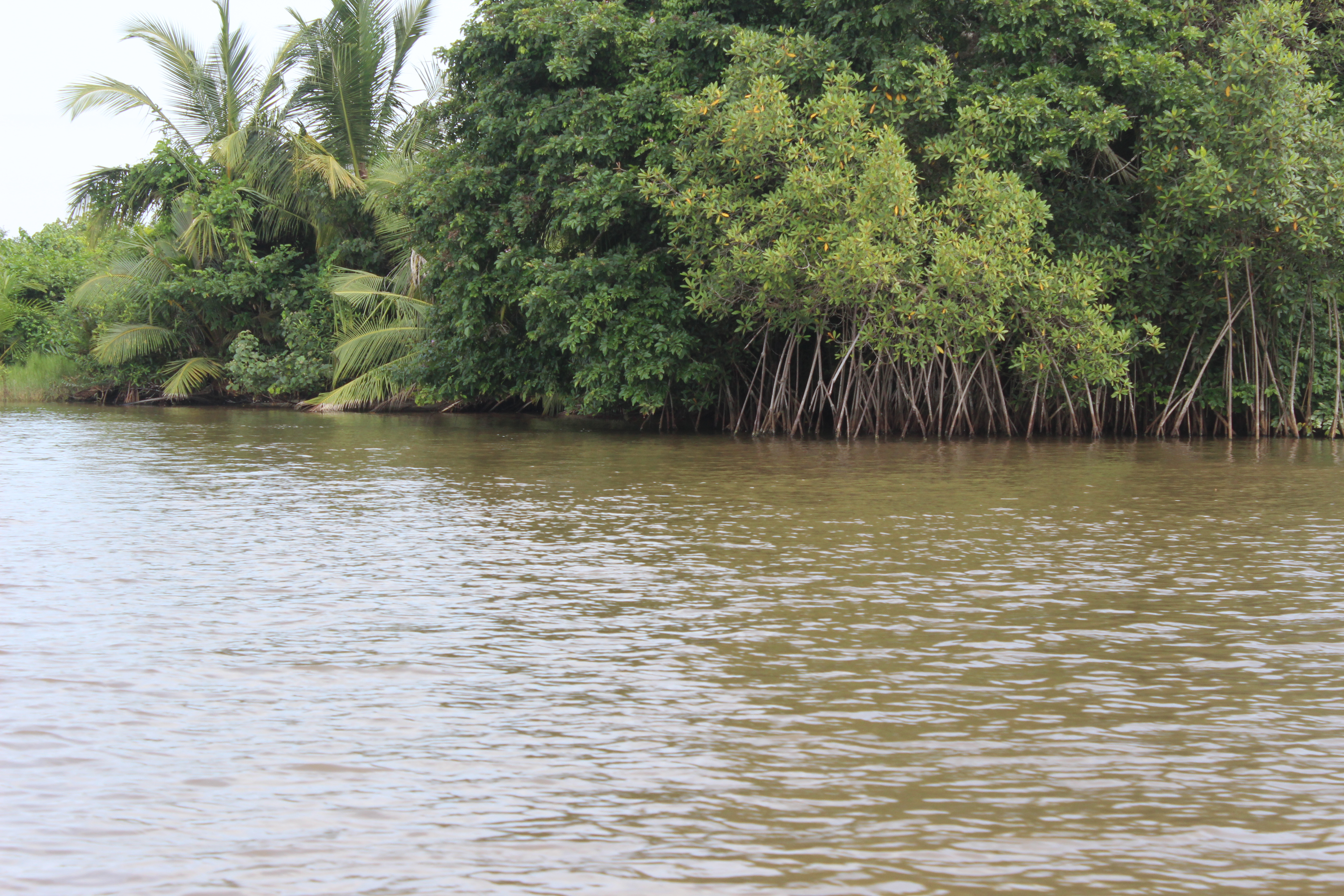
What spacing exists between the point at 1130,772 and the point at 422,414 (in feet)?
79.2

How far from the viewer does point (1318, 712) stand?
467cm

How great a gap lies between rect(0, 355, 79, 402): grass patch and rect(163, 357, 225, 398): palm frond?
3163mm

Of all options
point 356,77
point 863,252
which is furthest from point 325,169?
point 863,252

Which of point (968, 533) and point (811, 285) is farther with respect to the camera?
point (811, 285)

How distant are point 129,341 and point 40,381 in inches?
161

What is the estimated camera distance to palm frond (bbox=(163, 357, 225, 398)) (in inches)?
1183

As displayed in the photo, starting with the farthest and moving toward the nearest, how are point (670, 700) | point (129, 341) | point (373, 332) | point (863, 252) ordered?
point (129, 341), point (373, 332), point (863, 252), point (670, 700)

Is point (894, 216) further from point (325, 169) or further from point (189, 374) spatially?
point (189, 374)

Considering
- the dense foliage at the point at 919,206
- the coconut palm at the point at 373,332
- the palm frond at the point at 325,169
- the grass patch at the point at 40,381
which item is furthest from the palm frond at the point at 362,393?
the grass patch at the point at 40,381

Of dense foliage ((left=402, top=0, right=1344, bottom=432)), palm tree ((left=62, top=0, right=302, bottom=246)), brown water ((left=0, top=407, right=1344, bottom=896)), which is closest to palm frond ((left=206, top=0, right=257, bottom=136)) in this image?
palm tree ((left=62, top=0, right=302, bottom=246))

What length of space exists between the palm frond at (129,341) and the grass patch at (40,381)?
6.85ft

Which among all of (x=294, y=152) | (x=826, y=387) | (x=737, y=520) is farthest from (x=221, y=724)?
(x=294, y=152)

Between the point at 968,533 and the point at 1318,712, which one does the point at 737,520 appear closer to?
the point at 968,533

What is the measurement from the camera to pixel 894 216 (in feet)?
55.0
